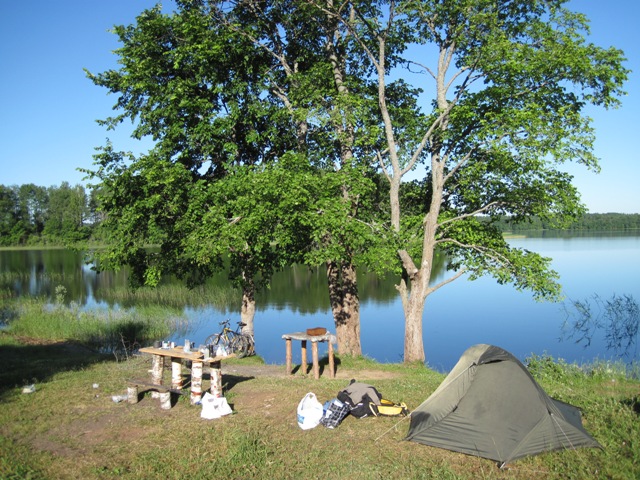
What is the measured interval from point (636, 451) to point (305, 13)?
1402 centimetres

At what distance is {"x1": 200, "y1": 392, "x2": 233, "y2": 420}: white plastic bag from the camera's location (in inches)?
340

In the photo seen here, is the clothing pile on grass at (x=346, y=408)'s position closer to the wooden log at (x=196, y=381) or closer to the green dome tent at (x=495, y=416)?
the green dome tent at (x=495, y=416)

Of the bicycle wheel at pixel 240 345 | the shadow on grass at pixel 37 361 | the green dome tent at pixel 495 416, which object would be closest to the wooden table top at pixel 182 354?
the shadow on grass at pixel 37 361

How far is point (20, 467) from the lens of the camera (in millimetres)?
6672

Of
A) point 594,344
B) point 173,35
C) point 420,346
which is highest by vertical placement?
point 173,35

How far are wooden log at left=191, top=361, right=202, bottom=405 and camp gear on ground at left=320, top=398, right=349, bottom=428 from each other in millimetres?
2450

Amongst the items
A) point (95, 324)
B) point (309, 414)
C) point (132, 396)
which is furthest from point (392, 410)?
point (95, 324)

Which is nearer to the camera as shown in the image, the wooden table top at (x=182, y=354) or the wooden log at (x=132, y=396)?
the wooden table top at (x=182, y=354)

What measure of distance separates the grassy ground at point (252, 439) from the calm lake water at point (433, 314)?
6.09m

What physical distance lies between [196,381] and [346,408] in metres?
2.85

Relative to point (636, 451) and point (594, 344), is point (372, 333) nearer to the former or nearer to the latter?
point (594, 344)

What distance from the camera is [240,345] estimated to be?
1712cm

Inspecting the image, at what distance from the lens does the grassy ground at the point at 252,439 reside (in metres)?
6.63

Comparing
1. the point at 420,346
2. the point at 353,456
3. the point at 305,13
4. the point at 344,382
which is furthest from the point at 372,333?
the point at 353,456
